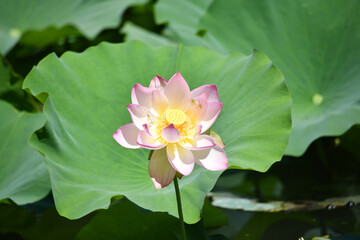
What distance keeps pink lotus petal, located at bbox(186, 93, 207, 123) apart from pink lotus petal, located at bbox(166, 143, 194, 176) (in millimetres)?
90

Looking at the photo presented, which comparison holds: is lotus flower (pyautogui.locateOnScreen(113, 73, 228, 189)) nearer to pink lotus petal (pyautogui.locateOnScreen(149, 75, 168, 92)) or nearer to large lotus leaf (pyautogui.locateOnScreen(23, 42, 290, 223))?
pink lotus petal (pyautogui.locateOnScreen(149, 75, 168, 92))

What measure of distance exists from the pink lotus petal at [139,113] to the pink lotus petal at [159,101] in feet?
0.08

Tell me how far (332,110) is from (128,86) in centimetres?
75

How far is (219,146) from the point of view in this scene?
1.01m

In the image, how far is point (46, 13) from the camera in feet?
8.45

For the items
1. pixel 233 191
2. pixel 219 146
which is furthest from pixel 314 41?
pixel 219 146

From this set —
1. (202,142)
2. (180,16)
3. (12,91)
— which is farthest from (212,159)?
(180,16)

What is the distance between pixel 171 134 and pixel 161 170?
0.09 m

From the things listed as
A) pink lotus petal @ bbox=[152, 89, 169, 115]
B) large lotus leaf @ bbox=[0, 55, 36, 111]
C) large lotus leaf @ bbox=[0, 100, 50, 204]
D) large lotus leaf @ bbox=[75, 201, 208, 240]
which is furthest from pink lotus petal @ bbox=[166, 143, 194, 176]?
large lotus leaf @ bbox=[0, 55, 36, 111]

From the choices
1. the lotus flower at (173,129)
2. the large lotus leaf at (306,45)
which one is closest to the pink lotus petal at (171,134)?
the lotus flower at (173,129)

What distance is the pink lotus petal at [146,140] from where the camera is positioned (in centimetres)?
94

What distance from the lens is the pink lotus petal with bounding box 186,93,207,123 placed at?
1.03m

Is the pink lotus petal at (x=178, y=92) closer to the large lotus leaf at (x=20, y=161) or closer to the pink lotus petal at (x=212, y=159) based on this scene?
the pink lotus petal at (x=212, y=159)

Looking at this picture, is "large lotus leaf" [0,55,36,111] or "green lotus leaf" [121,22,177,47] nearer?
"large lotus leaf" [0,55,36,111]
